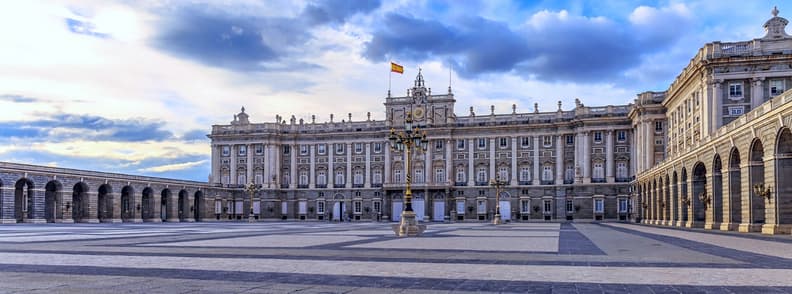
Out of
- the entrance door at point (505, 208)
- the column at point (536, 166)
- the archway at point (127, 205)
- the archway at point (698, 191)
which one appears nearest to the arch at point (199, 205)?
the archway at point (127, 205)

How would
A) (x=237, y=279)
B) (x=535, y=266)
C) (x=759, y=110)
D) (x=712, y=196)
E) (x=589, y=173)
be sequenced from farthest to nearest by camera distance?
(x=589, y=173) → (x=712, y=196) → (x=759, y=110) → (x=535, y=266) → (x=237, y=279)

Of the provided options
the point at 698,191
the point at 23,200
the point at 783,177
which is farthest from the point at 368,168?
the point at 783,177

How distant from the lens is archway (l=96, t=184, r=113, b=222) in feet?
264

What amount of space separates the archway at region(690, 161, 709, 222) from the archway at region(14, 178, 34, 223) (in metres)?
60.1

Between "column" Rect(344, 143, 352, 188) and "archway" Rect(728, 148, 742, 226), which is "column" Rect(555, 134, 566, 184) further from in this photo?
"archway" Rect(728, 148, 742, 226)

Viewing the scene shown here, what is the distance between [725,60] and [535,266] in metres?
52.1

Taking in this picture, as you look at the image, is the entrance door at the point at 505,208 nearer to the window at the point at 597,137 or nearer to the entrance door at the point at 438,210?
the entrance door at the point at 438,210

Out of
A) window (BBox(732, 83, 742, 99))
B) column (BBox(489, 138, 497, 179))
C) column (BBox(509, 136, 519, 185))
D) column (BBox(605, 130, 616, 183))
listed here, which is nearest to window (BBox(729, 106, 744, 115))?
window (BBox(732, 83, 742, 99))

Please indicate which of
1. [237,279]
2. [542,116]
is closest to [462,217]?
[542,116]

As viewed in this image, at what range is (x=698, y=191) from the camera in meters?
51.1

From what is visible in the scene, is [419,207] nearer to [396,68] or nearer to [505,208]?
[505,208]

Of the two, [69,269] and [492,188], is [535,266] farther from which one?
[492,188]

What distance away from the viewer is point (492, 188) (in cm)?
10019

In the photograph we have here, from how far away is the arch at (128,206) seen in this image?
84.1 meters
